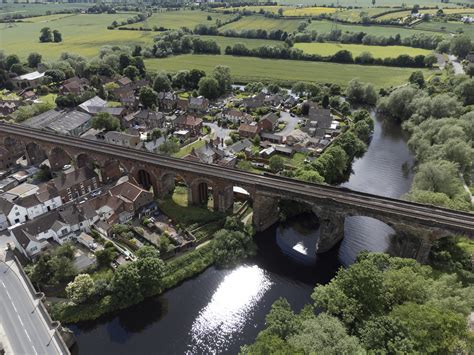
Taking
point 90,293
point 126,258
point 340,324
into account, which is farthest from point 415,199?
point 90,293

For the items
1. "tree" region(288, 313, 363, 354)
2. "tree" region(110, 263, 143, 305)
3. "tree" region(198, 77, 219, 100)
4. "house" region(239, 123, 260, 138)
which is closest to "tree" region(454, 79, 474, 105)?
"house" region(239, 123, 260, 138)

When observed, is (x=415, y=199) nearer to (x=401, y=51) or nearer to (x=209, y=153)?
(x=209, y=153)

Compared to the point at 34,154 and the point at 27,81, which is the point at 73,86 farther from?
the point at 34,154

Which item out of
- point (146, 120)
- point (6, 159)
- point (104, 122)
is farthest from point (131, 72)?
point (6, 159)

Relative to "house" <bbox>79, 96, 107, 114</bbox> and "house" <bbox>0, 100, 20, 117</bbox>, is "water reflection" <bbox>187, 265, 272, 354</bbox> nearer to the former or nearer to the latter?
"house" <bbox>79, 96, 107, 114</bbox>

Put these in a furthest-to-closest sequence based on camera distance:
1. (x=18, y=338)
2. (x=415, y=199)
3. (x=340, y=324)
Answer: (x=415, y=199) < (x=18, y=338) < (x=340, y=324)

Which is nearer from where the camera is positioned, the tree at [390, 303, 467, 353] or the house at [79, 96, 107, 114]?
the tree at [390, 303, 467, 353]
